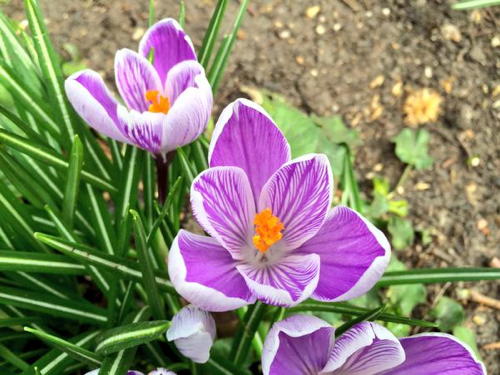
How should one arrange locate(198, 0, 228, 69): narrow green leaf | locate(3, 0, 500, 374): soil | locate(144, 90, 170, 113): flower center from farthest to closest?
1. locate(3, 0, 500, 374): soil
2. locate(198, 0, 228, 69): narrow green leaf
3. locate(144, 90, 170, 113): flower center

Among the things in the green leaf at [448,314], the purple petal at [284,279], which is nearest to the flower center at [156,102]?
the purple petal at [284,279]

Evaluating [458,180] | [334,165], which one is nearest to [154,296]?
[334,165]

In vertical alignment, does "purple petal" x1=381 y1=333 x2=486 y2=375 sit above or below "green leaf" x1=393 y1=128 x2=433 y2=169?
above

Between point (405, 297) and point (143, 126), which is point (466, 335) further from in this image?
point (143, 126)

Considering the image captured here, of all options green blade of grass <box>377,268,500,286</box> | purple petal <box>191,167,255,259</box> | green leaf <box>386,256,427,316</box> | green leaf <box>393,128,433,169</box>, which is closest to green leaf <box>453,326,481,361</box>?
green leaf <box>386,256,427,316</box>

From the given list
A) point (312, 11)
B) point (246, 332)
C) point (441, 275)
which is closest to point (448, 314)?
point (441, 275)

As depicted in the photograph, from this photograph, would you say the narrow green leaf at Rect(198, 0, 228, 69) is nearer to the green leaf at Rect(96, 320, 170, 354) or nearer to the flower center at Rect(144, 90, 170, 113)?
the flower center at Rect(144, 90, 170, 113)

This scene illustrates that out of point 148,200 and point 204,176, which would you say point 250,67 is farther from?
point 204,176

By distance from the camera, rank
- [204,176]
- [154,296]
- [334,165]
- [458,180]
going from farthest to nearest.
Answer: [458,180] < [334,165] < [154,296] < [204,176]
